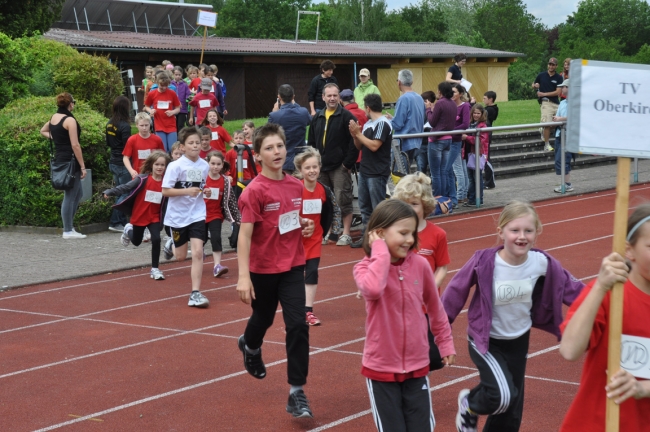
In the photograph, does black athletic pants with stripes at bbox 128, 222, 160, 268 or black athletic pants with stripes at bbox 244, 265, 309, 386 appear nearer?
black athletic pants with stripes at bbox 244, 265, 309, 386

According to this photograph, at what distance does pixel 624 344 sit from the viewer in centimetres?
347

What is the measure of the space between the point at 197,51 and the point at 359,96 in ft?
49.6

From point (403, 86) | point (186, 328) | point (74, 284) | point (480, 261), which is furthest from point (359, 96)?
point (480, 261)

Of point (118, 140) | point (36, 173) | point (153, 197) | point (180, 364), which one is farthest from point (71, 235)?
point (180, 364)

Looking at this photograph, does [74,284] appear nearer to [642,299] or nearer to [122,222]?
[122,222]

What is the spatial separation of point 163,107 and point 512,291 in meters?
13.1

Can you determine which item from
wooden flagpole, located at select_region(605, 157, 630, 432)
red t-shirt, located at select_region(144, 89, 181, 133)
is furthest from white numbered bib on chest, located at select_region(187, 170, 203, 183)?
red t-shirt, located at select_region(144, 89, 181, 133)

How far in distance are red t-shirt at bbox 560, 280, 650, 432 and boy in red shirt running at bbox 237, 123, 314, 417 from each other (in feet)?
9.24

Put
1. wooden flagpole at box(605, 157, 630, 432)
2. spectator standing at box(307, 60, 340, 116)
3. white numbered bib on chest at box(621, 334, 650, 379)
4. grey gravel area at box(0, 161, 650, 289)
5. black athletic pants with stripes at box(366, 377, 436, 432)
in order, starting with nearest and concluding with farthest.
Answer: wooden flagpole at box(605, 157, 630, 432), white numbered bib on chest at box(621, 334, 650, 379), black athletic pants with stripes at box(366, 377, 436, 432), grey gravel area at box(0, 161, 650, 289), spectator standing at box(307, 60, 340, 116)

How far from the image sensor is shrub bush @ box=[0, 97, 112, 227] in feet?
50.9

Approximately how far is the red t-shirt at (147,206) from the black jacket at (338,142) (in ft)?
9.00

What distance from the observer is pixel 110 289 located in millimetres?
11070

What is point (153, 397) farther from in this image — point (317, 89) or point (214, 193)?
point (317, 89)

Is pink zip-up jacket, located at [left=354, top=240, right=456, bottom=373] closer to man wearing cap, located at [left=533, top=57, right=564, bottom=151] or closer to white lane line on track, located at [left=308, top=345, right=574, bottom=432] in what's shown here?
white lane line on track, located at [left=308, top=345, right=574, bottom=432]
